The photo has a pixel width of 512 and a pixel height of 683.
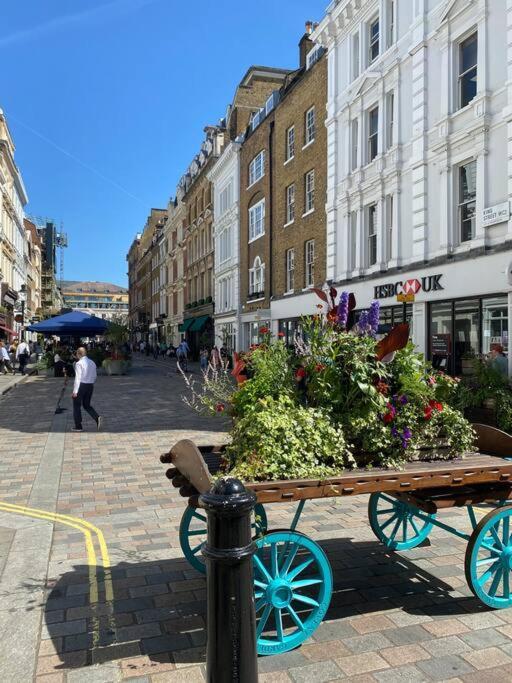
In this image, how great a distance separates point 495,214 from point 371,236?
20.1 ft

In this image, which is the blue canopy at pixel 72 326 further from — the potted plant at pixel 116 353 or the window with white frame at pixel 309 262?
the window with white frame at pixel 309 262

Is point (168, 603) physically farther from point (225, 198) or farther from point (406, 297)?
point (225, 198)

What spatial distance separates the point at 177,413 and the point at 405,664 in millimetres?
11205

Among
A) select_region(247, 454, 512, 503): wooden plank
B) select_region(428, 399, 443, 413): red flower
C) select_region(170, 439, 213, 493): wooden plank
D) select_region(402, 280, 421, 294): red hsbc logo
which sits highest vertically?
select_region(402, 280, 421, 294): red hsbc logo

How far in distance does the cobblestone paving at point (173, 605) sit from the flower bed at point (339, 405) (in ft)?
3.22

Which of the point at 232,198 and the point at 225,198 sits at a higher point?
the point at 225,198

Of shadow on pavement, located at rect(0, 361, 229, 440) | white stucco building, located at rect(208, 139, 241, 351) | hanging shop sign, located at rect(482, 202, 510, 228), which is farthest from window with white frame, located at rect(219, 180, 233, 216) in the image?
hanging shop sign, located at rect(482, 202, 510, 228)

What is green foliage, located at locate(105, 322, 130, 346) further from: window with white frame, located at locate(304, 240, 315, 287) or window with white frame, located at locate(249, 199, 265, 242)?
window with white frame, located at locate(304, 240, 315, 287)

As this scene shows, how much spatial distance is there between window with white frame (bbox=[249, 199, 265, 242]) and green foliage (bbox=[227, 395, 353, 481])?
2592 centimetres

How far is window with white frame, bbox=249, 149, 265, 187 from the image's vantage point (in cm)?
2902

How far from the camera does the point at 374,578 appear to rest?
161 inches

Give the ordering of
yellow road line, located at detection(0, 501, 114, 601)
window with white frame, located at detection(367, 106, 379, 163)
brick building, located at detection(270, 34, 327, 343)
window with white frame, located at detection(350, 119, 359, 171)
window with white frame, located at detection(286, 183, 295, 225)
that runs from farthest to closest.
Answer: window with white frame, located at detection(286, 183, 295, 225), brick building, located at detection(270, 34, 327, 343), window with white frame, located at detection(350, 119, 359, 171), window with white frame, located at detection(367, 106, 379, 163), yellow road line, located at detection(0, 501, 114, 601)

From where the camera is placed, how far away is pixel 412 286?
15641 millimetres

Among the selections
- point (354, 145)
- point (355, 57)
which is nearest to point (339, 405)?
point (354, 145)
